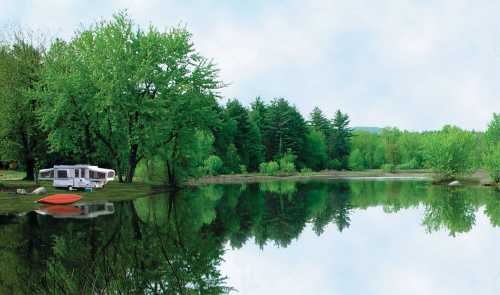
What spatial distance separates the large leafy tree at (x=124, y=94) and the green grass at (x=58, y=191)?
3.89m

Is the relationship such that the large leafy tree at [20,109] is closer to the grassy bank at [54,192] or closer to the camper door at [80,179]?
the grassy bank at [54,192]

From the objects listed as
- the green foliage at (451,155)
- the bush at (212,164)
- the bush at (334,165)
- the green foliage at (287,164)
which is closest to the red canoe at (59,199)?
the green foliage at (451,155)

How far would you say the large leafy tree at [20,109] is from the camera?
5309cm

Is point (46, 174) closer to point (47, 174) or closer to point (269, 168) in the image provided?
point (47, 174)

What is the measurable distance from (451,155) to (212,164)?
40.8m

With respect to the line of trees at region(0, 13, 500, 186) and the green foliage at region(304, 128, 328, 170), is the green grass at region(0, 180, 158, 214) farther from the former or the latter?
the green foliage at region(304, 128, 328, 170)

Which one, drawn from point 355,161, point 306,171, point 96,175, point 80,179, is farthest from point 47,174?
point 355,161

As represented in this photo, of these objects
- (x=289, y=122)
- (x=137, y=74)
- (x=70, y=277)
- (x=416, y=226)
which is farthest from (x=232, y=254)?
(x=289, y=122)

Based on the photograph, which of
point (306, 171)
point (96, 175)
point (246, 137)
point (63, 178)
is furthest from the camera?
point (306, 171)

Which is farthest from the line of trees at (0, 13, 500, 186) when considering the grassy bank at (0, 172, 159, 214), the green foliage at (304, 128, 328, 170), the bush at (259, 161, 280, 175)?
the green foliage at (304, 128, 328, 170)

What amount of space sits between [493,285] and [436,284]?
1.58 m

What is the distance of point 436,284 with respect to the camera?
50.4 ft

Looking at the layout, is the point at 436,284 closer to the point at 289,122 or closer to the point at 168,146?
the point at 168,146

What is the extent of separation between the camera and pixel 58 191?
45.4m
